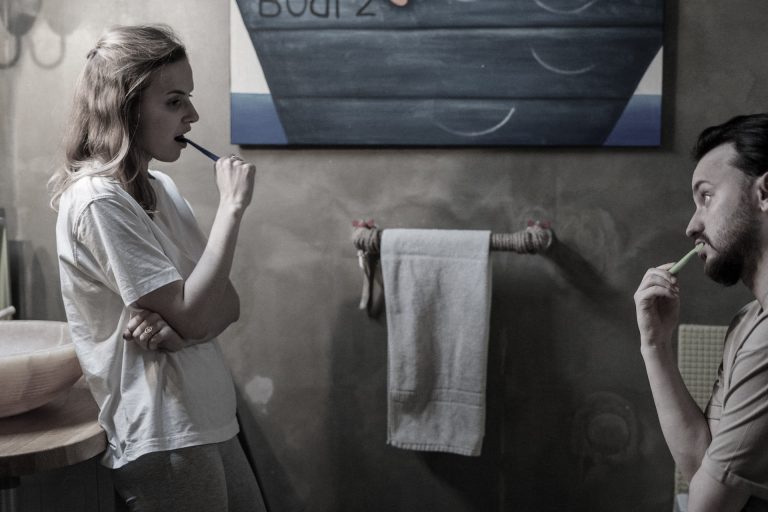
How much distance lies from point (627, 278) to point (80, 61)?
1574 millimetres

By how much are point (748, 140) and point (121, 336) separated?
110cm

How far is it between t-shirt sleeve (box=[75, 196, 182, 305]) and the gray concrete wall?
0.80 m

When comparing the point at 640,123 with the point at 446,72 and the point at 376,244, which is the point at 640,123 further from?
the point at 376,244

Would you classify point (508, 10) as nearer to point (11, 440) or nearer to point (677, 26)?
point (677, 26)

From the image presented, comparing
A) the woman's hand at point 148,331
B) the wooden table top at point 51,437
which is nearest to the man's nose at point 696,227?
the woman's hand at point 148,331

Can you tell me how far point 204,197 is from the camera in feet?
6.91

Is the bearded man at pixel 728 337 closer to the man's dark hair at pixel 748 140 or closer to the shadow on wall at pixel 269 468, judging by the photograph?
the man's dark hair at pixel 748 140

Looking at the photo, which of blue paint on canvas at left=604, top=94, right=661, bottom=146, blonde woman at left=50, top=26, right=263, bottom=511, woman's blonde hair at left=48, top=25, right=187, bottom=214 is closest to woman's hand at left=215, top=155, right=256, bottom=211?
blonde woman at left=50, top=26, right=263, bottom=511

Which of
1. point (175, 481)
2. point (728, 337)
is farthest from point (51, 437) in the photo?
point (728, 337)

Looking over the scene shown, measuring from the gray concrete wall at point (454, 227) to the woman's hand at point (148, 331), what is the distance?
80 cm

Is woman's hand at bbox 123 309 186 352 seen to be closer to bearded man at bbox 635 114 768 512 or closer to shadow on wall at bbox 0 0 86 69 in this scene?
bearded man at bbox 635 114 768 512

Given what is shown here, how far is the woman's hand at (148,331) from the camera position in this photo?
4.23 feet

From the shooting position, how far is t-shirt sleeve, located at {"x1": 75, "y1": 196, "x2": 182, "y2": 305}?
1.27 m

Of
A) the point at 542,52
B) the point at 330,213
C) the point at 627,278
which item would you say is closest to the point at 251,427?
the point at 330,213
